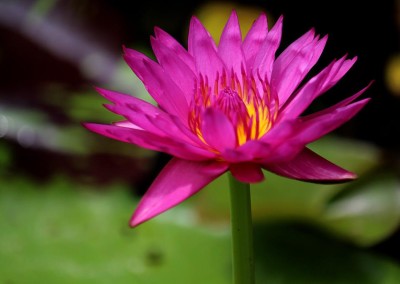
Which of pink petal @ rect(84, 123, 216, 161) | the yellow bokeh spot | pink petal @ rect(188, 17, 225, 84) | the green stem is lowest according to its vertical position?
the green stem

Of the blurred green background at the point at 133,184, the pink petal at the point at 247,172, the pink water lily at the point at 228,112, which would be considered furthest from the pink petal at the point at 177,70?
the blurred green background at the point at 133,184

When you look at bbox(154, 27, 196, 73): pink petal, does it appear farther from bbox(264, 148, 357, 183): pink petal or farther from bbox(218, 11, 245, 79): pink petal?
bbox(264, 148, 357, 183): pink petal

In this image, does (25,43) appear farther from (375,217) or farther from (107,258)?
(375,217)

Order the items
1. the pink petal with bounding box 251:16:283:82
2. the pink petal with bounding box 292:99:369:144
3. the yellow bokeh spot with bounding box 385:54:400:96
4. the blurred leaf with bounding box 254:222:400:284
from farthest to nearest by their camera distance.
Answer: the yellow bokeh spot with bounding box 385:54:400:96
the blurred leaf with bounding box 254:222:400:284
the pink petal with bounding box 251:16:283:82
the pink petal with bounding box 292:99:369:144

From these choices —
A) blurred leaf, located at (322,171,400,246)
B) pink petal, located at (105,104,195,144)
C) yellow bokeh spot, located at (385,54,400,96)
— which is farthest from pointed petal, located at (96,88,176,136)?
yellow bokeh spot, located at (385,54,400,96)

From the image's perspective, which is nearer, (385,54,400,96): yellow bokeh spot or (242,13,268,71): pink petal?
(242,13,268,71): pink petal

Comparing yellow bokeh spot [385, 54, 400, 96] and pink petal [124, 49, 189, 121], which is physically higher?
yellow bokeh spot [385, 54, 400, 96]

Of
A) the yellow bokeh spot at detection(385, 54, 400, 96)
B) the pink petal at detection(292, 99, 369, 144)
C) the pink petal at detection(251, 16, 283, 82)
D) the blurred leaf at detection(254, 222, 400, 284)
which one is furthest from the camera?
the yellow bokeh spot at detection(385, 54, 400, 96)
